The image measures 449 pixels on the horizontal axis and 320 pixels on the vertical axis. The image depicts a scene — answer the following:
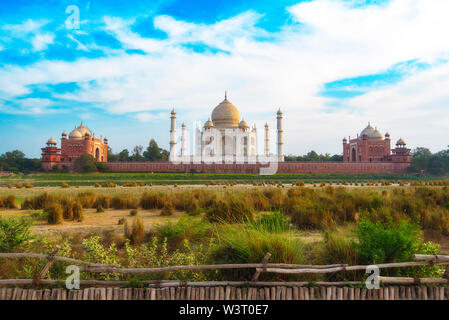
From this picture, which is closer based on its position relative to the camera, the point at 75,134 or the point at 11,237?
the point at 11,237

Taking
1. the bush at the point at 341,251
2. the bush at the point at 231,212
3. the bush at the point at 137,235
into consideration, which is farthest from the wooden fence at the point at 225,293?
the bush at the point at 231,212

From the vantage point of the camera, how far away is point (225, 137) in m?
43.3

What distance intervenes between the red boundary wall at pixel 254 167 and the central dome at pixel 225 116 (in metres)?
9.31

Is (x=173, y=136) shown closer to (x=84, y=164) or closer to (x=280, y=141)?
(x=84, y=164)

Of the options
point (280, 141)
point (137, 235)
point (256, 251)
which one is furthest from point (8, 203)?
point (280, 141)

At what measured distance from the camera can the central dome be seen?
1752 inches

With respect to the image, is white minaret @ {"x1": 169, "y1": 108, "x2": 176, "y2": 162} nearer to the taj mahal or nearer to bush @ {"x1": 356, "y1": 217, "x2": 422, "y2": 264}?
the taj mahal

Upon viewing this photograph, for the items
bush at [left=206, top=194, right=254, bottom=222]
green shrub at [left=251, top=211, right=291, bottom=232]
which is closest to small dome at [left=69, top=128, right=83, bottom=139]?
bush at [left=206, top=194, right=254, bottom=222]

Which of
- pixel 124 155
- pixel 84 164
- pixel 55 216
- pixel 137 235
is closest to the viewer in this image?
pixel 137 235

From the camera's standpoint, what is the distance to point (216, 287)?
279cm

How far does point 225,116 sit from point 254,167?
10.7 metres

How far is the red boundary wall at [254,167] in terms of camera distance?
36.7 m
